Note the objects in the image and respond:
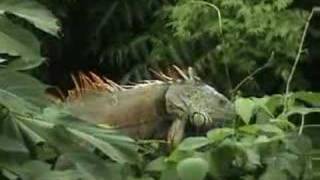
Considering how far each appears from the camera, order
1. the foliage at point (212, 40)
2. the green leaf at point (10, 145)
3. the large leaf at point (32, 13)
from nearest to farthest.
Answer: the green leaf at point (10, 145)
the large leaf at point (32, 13)
the foliage at point (212, 40)

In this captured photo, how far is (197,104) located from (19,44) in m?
0.87

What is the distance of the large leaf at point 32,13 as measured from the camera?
1843 mm

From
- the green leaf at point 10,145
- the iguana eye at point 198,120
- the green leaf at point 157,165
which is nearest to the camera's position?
the green leaf at point 10,145

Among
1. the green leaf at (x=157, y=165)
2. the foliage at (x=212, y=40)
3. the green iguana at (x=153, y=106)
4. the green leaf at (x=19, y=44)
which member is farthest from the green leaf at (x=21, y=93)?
the foliage at (x=212, y=40)

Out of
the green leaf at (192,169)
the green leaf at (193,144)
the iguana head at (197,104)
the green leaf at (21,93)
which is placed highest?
the green leaf at (21,93)

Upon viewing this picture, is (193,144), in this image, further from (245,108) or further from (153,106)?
(153,106)

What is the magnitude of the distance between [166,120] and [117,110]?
0.13 metres

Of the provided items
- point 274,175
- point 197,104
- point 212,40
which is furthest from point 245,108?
point 212,40

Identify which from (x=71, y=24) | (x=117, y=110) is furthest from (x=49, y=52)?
(x=117, y=110)

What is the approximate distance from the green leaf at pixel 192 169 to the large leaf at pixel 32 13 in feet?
1.13

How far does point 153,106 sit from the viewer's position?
103 inches

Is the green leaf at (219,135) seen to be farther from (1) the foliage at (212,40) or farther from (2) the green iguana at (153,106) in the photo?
(1) the foliage at (212,40)

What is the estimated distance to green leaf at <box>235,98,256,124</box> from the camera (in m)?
2.04

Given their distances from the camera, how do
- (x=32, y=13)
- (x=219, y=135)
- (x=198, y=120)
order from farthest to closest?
1. (x=198, y=120)
2. (x=219, y=135)
3. (x=32, y=13)
